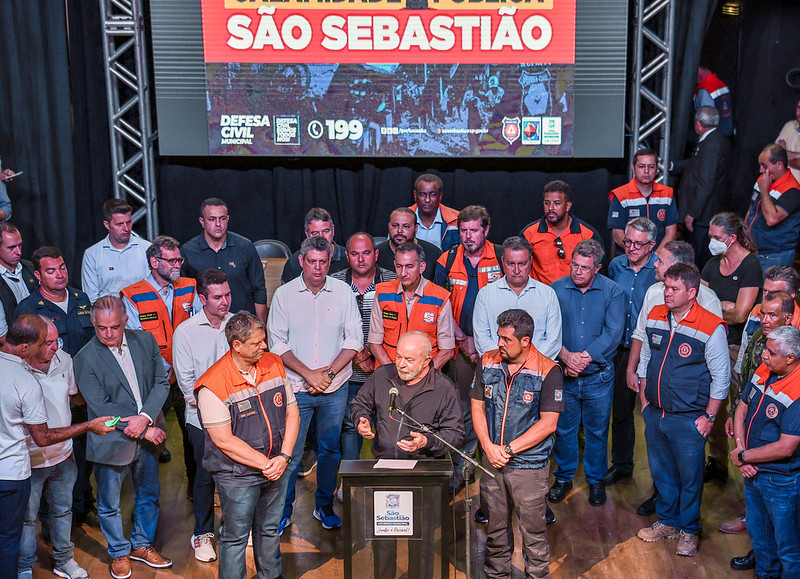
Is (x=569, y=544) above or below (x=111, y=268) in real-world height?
below

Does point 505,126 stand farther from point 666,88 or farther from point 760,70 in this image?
point 760,70

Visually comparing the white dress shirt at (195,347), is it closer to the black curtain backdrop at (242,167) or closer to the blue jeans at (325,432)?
the blue jeans at (325,432)

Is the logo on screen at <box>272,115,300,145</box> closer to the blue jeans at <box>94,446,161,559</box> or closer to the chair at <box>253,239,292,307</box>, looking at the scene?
the chair at <box>253,239,292,307</box>

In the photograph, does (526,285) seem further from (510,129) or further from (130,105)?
(130,105)

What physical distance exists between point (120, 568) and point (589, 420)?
271 cm

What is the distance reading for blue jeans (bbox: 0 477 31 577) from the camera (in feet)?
12.6

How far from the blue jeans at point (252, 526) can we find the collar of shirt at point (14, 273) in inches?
88.9

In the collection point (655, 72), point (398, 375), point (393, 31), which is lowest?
point (398, 375)

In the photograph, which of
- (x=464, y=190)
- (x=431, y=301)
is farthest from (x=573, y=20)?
(x=431, y=301)

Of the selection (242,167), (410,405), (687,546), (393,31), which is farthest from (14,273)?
(687,546)

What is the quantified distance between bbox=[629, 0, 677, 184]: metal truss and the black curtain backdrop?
0.26 metres

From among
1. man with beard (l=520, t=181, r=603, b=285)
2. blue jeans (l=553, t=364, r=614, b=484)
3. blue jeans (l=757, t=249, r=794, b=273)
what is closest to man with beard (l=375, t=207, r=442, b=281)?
man with beard (l=520, t=181, r=603, b=285)

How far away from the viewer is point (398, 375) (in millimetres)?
4012

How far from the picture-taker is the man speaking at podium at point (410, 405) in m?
3.89
